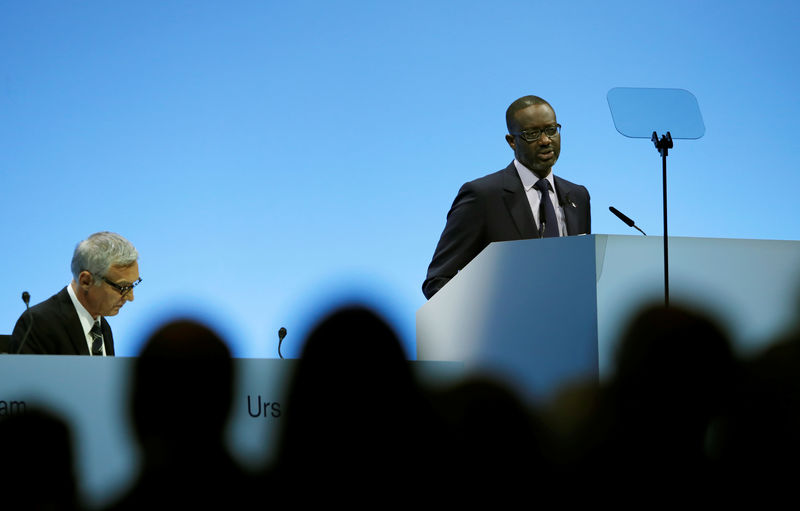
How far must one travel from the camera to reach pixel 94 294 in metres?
2.84

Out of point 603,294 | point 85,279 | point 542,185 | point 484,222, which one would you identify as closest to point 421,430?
point 603,294

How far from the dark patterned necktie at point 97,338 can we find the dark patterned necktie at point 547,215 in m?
1.47

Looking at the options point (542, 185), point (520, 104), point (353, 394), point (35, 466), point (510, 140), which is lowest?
point (35, 466)

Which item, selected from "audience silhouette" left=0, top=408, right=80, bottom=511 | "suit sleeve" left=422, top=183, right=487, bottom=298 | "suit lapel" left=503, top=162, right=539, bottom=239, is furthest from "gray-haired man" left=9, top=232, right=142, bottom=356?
"suit lapel" left=503, top=162, right=539, bottom=239

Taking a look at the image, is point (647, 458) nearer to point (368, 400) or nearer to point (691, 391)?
point (691, 391)

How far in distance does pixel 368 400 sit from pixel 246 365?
1.33 ft

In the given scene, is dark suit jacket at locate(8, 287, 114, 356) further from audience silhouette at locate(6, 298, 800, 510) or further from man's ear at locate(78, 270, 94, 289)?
audience silhouette at locate(6, 298, 800, 510)

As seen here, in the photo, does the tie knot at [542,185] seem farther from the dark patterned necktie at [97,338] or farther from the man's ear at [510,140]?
the dark patterned necktie at [97,338]

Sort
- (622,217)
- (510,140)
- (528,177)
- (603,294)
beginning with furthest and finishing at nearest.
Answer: (510,140) → (528,177) → (622,217) → (603,294)

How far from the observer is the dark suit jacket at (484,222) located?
8.86ft

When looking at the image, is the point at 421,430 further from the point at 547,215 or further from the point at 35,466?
the point at 547,215

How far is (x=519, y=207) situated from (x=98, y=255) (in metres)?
1.42

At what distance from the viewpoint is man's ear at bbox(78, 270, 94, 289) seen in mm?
2830

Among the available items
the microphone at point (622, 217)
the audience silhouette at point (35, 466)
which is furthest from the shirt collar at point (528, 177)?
the audience silhouette at point (35, 466)
